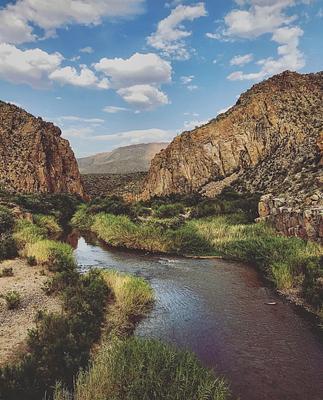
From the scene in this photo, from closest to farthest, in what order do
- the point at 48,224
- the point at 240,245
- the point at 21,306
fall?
1. the point at 21,306
2. the point at 240,245
3. the point at 48,224

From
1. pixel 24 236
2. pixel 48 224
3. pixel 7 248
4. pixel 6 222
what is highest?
pixel 6 222

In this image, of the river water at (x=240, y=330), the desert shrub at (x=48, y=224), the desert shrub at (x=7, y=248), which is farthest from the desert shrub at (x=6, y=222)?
the river water at (x=240, y=330)

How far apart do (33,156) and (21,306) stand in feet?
236

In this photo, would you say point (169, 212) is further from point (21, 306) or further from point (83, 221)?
point (21, 306)

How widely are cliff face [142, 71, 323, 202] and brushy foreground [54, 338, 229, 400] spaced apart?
44032 millimetres

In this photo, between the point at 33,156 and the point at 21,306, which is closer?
the point at 21,306

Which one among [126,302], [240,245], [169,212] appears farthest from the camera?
[169,212]

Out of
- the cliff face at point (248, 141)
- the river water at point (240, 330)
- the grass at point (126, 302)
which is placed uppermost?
the cliff face at point (248, 141)

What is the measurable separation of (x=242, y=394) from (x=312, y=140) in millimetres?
43120

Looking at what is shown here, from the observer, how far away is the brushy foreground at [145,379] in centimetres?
735

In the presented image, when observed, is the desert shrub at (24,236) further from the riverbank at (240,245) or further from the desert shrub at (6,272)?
the riverbank at (240,245)

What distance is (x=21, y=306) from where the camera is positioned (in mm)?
12953

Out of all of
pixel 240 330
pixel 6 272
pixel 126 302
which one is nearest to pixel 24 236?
pixel 6 272

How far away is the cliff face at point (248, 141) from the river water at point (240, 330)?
→ 112ft
